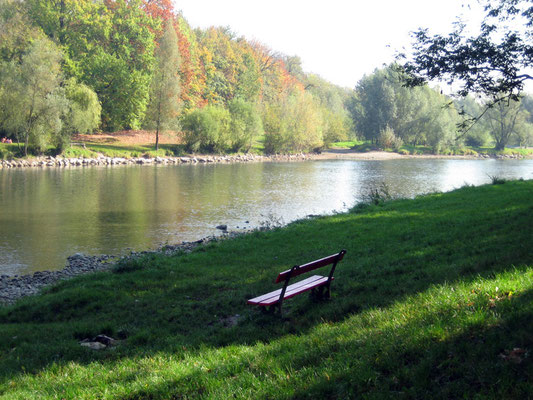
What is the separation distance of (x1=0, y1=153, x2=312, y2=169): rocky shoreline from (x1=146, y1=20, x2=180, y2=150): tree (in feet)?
18.4

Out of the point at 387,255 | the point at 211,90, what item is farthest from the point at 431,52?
the point at 211,90

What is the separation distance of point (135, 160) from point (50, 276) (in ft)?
164

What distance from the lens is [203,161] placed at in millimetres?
68500

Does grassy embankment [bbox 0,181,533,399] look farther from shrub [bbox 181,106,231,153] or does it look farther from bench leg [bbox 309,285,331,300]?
shrub [bbox 181,106,231,153]

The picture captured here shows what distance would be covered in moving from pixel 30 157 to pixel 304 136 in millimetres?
48305

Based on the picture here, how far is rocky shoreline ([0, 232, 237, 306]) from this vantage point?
1204 cm

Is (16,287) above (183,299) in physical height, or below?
below

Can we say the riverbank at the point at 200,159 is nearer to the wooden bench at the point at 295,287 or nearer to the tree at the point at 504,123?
the tree at the point at 504,123

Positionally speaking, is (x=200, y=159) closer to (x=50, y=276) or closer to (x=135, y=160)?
(x=135, y=160)

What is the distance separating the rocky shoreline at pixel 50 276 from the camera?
39.5ft

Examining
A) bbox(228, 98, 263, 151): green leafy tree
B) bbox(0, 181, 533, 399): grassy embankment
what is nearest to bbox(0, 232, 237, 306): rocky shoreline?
bbox(0, 181, 533, 399): grassy embankment

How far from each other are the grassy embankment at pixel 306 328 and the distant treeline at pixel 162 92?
945 inches

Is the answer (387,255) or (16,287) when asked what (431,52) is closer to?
(387,255)

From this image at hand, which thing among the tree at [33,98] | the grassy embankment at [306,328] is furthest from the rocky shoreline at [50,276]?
the tree at [33,98]
